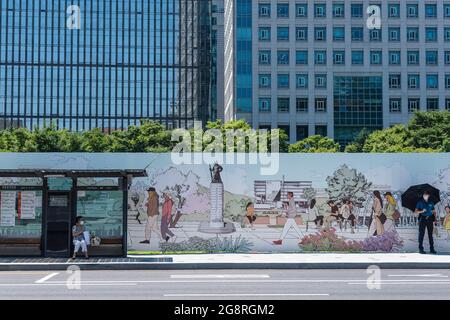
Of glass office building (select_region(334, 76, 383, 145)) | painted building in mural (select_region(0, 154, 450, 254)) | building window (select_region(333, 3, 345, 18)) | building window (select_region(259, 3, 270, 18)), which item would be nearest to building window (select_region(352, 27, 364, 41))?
building window (select_region(333, 3, 345, 18))

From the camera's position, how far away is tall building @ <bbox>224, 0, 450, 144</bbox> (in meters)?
98.9

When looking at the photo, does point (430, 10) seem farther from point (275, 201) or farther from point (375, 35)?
point (275, 201)

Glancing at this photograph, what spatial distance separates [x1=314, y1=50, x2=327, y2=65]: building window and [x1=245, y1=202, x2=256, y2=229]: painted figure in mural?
267ft

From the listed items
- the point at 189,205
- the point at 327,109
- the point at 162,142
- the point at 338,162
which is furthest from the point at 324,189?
the point at 327,109

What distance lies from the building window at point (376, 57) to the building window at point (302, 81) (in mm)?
10553

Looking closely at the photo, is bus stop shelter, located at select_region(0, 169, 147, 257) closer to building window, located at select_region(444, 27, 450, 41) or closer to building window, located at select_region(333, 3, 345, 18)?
building window, located at select_region(333, 3, 345, 18)

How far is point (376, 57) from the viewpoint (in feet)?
330

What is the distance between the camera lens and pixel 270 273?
52.9 ft

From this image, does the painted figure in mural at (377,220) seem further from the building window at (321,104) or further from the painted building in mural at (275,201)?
the building window at (321,104)

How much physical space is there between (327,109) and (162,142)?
3297 centimetres

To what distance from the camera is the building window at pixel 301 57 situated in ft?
325

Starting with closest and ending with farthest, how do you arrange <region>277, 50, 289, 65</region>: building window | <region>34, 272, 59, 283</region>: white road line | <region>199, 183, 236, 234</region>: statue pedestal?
<region>34, 272, 59, 283</region>: white road line < <region>199, 183, 236, 234</region>: statue pedestal < <region>277, 50, 289, 65</region>: building window

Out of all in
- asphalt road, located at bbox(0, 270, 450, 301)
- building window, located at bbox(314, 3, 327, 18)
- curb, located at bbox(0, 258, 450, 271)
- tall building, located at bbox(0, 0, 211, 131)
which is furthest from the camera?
tall building, located at bbox(0, 0, 211, 131)

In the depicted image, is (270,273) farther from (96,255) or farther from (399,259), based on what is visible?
(96,255)
